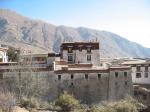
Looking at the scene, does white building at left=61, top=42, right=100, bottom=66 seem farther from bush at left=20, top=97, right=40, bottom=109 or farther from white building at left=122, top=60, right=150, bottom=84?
bush at left=20, top=97, right=40, bottom=109

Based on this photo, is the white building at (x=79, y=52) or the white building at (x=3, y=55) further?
the white building at (x=3, y=55)

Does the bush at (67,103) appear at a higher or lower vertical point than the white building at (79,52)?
lower

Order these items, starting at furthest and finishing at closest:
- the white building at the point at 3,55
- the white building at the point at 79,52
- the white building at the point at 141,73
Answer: the white building at the point at 3,55, the white building at the point at 79,52, the white building at the point at 141,73

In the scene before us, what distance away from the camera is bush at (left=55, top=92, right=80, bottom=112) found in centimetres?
5072

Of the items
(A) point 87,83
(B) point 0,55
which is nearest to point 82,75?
(A) point 87,83

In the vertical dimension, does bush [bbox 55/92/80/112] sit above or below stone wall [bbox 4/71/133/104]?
below

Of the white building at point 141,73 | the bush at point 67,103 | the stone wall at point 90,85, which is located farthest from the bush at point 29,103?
the white building at point 141,73

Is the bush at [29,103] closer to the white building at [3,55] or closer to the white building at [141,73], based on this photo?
the white building at [3,55]

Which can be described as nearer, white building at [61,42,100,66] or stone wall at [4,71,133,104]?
stone wall at [4,71,133,104]

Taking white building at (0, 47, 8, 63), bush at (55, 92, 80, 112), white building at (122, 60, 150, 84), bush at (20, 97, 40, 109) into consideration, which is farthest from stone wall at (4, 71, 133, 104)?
white building at (0, 47, 8, 63)

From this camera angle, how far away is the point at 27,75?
181 feet

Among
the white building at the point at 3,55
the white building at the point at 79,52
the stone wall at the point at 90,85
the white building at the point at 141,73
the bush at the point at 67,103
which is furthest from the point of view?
the white building at the point at 3,55

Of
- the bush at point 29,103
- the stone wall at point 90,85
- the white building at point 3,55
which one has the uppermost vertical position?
the white building at point 3,55

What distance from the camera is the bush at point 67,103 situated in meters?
50.7
